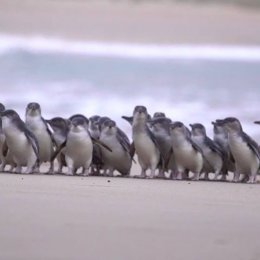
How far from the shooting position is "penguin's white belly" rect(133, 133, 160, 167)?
10.6m

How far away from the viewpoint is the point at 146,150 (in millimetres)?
10664

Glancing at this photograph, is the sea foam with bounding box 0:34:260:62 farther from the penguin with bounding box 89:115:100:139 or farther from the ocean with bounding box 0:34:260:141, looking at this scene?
the penguin with bounding box 89:115:100:139

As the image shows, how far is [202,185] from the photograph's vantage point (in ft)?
31.3

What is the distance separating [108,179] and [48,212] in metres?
3.01

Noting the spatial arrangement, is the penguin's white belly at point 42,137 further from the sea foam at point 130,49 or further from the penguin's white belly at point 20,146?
the sea foam at point 130,49

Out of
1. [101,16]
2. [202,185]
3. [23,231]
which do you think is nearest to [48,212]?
[23,231]

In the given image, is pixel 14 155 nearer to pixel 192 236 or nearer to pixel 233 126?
pixel 233 126

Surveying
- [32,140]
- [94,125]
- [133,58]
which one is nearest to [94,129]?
[94,125]

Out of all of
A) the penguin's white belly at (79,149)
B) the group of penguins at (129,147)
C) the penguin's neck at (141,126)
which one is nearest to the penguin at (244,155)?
the group of penguins at (129,147)

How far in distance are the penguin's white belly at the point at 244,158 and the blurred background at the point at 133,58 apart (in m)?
4.16

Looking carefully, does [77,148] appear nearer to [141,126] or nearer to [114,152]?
[114,152]

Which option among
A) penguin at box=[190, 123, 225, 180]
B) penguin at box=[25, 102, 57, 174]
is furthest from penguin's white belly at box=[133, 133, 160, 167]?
penguin at box=[25, 102, 57, 174]

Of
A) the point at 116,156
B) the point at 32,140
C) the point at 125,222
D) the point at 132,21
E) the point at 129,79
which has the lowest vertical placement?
the point at 125,222

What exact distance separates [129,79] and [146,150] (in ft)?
43.3
